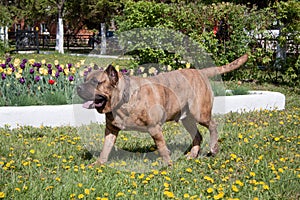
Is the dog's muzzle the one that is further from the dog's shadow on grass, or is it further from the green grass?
the dog's shadow on grass

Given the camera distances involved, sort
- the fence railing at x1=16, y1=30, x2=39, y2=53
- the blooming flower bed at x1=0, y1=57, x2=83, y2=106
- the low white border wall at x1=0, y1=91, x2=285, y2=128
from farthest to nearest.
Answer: the fence railing at x1=16, y1=30, x2=39, y2=53
the blooming flower bed at x1=0, y1=57, x2=83, y2=106
the low white border wall at x1=0, y1=91, x2=285, y2=128

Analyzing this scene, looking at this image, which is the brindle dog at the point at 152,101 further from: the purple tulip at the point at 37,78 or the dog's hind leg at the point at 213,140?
the purple tulip at the point at 37,78

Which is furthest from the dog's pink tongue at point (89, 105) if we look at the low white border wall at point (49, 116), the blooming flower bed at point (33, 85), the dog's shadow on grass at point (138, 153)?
the blooming flower bed at point (33, 85)

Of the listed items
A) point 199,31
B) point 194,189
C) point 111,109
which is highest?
point 199,31

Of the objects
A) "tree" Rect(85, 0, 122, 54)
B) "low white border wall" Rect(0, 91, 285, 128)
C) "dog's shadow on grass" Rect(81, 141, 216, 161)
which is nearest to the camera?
"dog's shadow on grass" Rect(81, 141, 216, 161)

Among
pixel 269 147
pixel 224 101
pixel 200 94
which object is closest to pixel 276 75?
pixel 224 101

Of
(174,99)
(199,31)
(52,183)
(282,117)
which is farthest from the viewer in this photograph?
(199,31)

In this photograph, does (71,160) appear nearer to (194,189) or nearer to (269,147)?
(194,189)

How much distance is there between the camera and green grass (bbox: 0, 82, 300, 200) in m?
4.48

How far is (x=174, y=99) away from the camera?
17.6 ft

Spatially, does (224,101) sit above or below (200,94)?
below

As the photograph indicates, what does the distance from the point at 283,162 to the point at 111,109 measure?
232 centimetres

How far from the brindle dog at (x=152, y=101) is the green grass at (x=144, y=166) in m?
0.36

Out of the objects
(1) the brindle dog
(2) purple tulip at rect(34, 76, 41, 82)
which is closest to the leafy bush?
(2) purple tulip at rect(34, 76, 41, 82)
